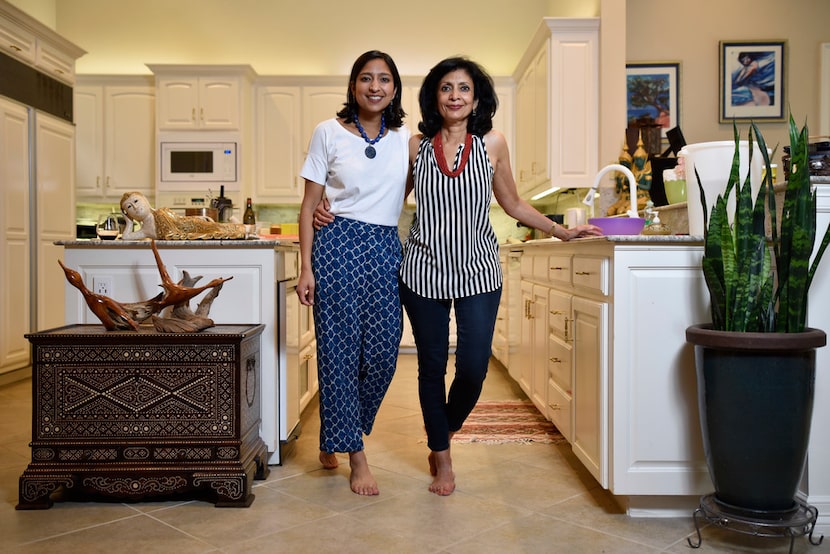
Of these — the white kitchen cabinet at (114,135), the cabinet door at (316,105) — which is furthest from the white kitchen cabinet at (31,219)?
the cabinet door at (316,105)

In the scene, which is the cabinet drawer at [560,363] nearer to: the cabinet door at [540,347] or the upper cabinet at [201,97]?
the cabinet door at [540,347]

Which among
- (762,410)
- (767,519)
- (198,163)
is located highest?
(198,163)

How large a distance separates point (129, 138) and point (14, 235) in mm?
1553

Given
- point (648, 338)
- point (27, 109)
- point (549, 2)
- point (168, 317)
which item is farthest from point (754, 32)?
point (27, 109)

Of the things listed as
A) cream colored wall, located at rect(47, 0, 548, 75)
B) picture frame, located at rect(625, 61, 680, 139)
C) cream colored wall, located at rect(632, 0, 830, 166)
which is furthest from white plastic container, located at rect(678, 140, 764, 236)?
cream colored wall, located at rect(47, 0, 548, 75)

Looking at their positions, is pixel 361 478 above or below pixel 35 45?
below

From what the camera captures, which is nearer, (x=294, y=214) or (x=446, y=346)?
(x=446, y=346)

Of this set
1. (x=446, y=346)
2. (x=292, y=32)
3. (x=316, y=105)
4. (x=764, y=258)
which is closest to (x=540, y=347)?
(x=446, y=346)

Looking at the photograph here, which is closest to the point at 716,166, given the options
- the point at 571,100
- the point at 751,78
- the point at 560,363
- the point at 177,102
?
the point at 560,363

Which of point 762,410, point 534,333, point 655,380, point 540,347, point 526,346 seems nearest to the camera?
point 762,410

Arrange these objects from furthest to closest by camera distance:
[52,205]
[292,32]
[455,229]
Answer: [292,32] → [52,205] → [455,229]

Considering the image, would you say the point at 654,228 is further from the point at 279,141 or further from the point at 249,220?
the point at 279,141

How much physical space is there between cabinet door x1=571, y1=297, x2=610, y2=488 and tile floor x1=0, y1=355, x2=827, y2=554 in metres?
Result: 0.15

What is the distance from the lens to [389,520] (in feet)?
6.86
